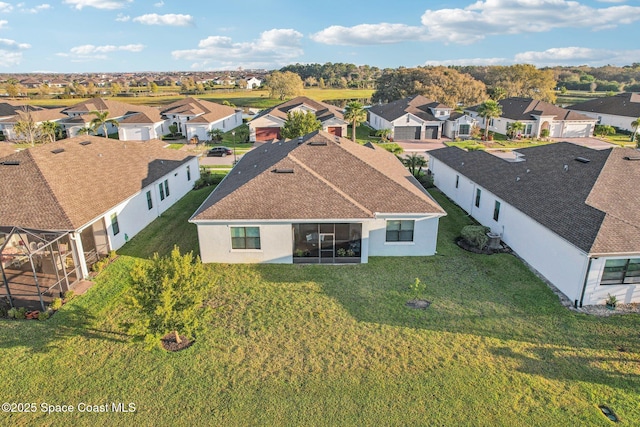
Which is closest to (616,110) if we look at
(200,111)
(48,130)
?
(200,111)

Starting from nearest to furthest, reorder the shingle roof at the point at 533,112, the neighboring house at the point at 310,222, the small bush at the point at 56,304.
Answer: the small bush at the point at 56,304, the neighboring house at the point at 310,222, the shingle roof at the point at 533,112

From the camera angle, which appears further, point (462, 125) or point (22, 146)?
point (462, 125)

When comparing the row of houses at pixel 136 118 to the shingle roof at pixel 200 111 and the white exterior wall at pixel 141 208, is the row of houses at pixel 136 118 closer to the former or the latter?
the shingle roof at pixel 200 111

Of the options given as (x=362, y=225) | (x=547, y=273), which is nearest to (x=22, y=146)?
(x=362, y=225)

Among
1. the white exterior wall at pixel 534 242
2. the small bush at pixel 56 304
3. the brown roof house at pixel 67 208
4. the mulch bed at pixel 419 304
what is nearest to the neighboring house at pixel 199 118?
the brown roof house at pixel 67 208

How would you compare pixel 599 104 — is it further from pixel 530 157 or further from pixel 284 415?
pixel 284 415

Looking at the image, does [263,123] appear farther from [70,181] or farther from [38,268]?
[38,268]

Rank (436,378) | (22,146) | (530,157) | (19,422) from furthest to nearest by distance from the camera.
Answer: (22,146)
(530,157)
(436,378)
(19,422)
